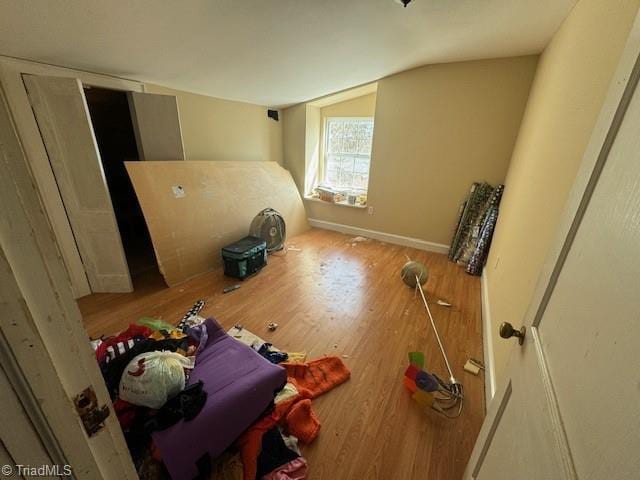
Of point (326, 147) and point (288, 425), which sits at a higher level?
point (326, 147)

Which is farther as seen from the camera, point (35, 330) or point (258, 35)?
point (258, 35)

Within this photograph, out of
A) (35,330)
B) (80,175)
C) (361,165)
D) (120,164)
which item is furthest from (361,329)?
(120,164)

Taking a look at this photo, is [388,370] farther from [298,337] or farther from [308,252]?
[308,252]

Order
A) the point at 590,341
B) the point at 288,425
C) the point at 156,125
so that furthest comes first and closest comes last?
the point at 156,125, the point at 288,425, the point at 590,341

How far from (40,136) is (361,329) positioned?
2776 mm

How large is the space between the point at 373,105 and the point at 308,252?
8.25ft

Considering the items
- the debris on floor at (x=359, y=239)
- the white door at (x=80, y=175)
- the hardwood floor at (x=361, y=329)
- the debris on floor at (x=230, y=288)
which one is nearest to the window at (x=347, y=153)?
the debris on floor at (x=359, y=239)

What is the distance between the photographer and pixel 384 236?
398 centimetres

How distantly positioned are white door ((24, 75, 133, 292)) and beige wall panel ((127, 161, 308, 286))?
0.31 m

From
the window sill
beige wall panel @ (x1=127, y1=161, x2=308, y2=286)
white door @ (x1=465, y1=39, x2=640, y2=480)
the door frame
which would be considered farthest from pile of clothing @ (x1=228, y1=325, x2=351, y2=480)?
the window sill

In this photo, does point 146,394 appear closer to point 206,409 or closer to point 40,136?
point 206,409

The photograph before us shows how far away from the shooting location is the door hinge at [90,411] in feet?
1.35

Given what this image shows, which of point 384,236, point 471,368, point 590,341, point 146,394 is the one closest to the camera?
point 590,341

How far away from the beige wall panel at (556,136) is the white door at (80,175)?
2.93 m
